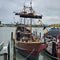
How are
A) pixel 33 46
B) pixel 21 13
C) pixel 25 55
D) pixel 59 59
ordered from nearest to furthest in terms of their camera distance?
1. pixel 59 59
2. pixel 33 46
3. pixel 25 55
4. pixel 21 13

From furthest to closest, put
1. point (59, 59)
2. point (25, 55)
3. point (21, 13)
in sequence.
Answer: point (21, 13) < point (25, 55) < point (59, 59)


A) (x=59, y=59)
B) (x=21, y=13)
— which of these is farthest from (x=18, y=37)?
(x=59, y=59)

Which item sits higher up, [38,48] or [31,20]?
[31,20]

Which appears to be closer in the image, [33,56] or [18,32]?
[33,56]

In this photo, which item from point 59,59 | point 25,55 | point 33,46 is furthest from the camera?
point 25,55

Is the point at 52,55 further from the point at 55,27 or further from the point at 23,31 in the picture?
the point at 55,27

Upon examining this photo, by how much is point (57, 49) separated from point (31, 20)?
25.1 feet

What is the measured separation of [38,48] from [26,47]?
2909 millimetres

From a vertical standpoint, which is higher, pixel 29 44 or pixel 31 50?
pixel 29 44

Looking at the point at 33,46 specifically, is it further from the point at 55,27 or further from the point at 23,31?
the point at 55,27

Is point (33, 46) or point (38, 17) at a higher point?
point (38, 17)

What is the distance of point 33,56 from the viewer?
3241cm

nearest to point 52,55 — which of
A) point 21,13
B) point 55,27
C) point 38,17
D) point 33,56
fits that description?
→ point 33,56

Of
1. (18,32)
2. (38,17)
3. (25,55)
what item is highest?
(38,17)
